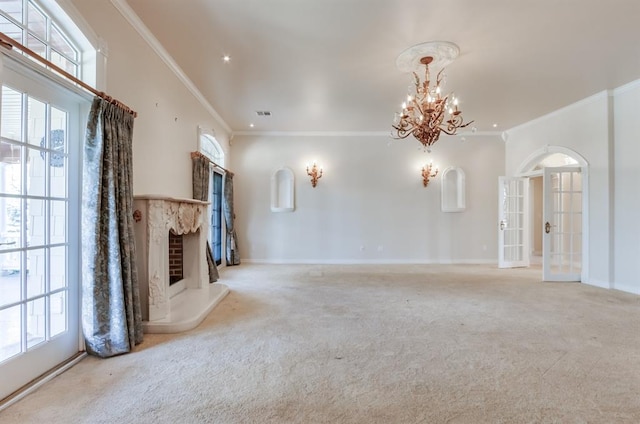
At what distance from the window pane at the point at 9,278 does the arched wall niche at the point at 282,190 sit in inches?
212

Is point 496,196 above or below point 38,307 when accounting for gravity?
above

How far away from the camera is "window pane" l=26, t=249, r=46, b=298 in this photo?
84.5 inches

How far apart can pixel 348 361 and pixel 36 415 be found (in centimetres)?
201

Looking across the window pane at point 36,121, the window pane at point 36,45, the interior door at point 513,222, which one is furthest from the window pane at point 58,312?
the interior door at point 513,222

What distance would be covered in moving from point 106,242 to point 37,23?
169 centimetres

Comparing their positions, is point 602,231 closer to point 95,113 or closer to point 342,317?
point 342,317

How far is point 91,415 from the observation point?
5.88 feet

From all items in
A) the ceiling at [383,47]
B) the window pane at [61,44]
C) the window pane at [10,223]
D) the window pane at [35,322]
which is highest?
the ceiling at [383,47]

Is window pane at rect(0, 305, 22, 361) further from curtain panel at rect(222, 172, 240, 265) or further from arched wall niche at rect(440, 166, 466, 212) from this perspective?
arched wall niche at rect(440, 166, 466, 212)

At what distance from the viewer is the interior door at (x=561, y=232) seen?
551 cm

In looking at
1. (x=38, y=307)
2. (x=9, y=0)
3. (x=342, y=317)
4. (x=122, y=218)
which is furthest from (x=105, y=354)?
(x=9, y=0)

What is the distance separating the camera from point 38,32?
88.7 inches

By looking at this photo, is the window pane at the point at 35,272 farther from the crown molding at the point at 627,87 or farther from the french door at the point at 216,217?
the crown molding at the point at 627,87

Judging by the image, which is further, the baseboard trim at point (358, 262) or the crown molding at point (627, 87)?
the baseboard trim at point (358, 262)
